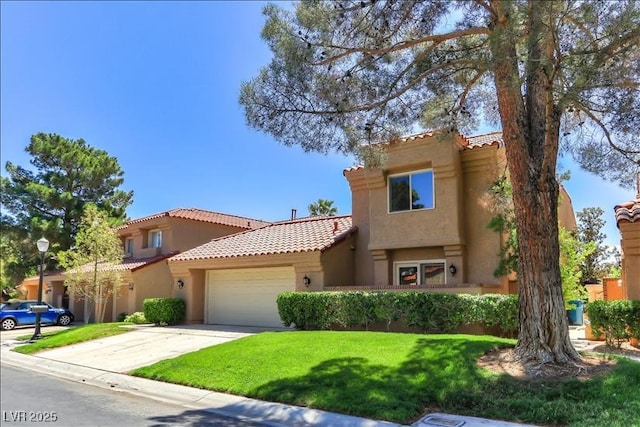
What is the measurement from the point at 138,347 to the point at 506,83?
12705 millimetres

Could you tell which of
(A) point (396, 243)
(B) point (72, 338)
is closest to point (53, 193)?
(B) point (72, 338)

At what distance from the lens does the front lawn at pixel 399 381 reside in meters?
7.32

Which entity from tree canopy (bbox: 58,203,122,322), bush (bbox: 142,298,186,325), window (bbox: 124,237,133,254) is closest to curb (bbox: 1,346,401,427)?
bush (bbox: 142,298,186,325)

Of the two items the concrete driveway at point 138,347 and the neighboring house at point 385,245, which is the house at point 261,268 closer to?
the neighboring house at point 385,245

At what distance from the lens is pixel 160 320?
2217 cm

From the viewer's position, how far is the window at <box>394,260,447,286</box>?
17.5 meters

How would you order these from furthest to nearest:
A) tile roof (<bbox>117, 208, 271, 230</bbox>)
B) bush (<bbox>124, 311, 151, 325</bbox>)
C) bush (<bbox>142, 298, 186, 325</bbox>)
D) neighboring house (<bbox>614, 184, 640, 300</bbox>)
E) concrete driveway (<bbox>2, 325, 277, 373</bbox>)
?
tile roof (<bbox>117, 208, 271, 230</bbox>), bush (<bbox>124, 311, 151, 325</bbox>), bush (<bbox>142, 298, 186, 325</bbox>), concrete driveway (<bbox>2, 325, 277, 373</bbox>), neighboring house (<bbox>614, 184, 640, 300</bbox>)

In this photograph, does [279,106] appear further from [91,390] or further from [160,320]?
[160,320]

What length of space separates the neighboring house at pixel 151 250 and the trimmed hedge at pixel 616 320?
1929 centimetres

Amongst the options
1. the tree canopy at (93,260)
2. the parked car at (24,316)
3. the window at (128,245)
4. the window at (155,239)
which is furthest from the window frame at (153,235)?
the parked car at (24,316)

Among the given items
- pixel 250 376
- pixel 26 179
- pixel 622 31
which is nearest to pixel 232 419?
pixel 250 376

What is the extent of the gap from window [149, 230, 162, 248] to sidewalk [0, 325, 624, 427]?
912 centimetres

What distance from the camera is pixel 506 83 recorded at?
29.0 feet

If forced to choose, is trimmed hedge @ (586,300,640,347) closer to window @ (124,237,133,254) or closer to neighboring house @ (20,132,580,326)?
neighboring house @ (20,132,580,326)
